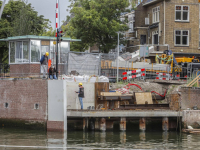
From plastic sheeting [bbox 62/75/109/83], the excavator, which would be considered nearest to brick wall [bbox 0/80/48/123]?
plastic sheeting [bbox 62/75/109/83]

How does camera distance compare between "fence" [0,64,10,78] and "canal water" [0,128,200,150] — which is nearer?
"canal water" [0,128,200,150]

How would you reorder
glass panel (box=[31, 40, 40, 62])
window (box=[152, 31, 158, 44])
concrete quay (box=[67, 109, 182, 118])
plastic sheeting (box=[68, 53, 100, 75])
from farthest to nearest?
window (box=[152, 31, 158, 44])
plastic sheeting (box=[68, 53, 100, 75])
glass panel (box=[31, 40, 40, 62])
concrete quay (box=[67, 109, 182, 118])

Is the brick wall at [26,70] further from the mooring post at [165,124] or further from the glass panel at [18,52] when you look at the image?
the mooring post at [165,124]

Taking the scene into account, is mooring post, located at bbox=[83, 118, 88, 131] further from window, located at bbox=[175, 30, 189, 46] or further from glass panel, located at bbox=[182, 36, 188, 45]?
glass panel, located at bbox=[182, 36, 188, 45]

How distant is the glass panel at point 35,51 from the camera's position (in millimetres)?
31391

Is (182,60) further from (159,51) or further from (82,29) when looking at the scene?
(82,29)

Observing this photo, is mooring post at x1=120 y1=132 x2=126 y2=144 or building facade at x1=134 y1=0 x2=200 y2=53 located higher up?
building facade at x1=134 y1=0 x2=200 y2=53

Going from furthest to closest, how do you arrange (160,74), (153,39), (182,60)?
(153,39) → (182,60) → (160,74)

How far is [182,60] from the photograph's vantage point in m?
41.2

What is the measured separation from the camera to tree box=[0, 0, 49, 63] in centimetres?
4659

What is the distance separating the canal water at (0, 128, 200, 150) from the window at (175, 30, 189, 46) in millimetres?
21141

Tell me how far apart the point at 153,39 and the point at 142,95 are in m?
19.8

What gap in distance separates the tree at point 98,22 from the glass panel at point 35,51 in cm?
1280

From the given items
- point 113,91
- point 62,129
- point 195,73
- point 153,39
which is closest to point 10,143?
point 62,129
